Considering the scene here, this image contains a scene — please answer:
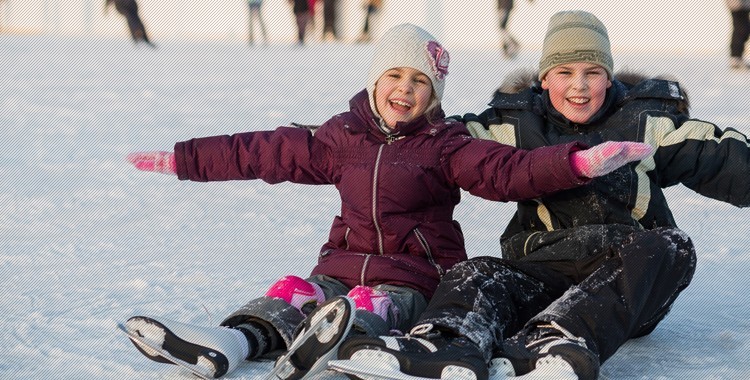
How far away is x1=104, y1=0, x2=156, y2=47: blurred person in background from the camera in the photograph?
1702 cm

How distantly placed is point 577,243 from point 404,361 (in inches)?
31.5

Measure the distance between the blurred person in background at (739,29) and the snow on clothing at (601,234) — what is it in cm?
851

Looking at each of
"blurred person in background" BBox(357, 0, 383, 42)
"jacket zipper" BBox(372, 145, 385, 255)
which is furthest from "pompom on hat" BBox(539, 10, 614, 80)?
"blurred person in background" BBox(357, 0, 383, 42)

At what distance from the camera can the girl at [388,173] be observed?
9.15 ft

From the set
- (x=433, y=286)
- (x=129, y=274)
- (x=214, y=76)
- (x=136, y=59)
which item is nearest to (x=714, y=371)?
(x=433, y=286)

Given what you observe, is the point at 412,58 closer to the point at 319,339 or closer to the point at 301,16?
the point at 319,339

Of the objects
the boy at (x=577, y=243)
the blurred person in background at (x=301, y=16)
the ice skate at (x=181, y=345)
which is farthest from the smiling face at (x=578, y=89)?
the blurred person in background at (x=301, y=16)

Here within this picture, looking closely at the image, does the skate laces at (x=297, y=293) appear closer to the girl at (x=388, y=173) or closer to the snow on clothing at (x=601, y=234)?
the girl at (x=388, y=173)

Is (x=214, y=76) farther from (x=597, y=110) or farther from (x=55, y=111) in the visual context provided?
(x=597, y=110)

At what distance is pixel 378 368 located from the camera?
2.35 meters

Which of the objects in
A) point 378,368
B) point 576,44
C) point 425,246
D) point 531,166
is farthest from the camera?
point 576,44

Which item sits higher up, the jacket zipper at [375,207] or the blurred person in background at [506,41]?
the blurred person in background at [506,41]

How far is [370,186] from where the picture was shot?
3.03 meters

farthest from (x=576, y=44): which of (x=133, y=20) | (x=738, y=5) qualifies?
(x=133, y=20)
